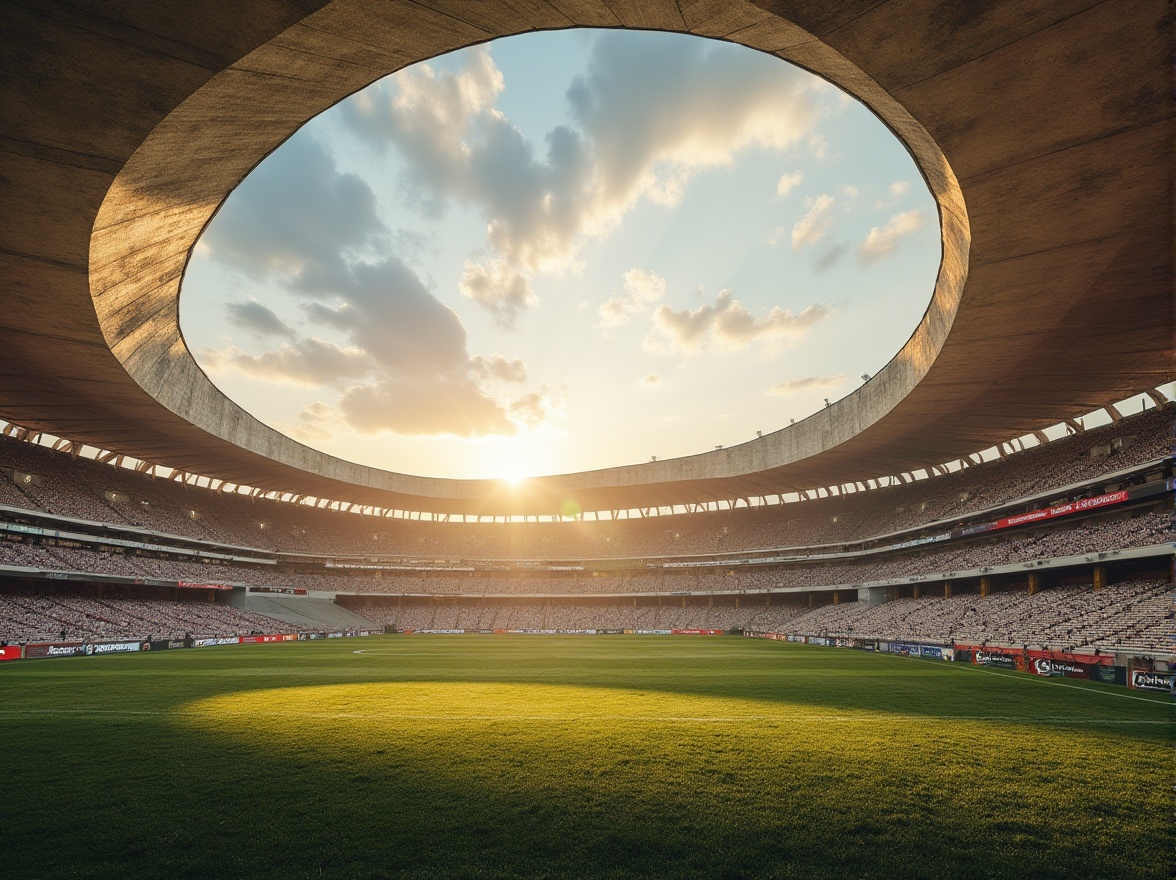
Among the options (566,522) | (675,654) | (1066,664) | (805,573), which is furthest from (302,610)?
(1066,664)

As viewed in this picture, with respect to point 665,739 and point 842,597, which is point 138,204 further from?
point 842,597

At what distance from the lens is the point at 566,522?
83.6m

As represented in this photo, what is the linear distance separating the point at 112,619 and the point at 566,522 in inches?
2084

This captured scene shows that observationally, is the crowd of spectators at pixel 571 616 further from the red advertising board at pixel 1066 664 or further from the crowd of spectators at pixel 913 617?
the red advertising board at pixel 1066 664

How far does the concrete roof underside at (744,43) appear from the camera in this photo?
11633mm

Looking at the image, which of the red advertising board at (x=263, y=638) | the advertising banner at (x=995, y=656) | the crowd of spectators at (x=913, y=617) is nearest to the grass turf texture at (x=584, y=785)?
the advertising banner at (x=995, y=656)

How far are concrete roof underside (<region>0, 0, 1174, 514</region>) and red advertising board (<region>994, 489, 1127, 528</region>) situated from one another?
6159mm

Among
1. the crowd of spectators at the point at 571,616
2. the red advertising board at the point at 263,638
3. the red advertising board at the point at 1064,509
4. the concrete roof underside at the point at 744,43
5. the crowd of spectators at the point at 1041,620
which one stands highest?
the concrete roof underside at the point at 744,43

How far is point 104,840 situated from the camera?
6.60 meters

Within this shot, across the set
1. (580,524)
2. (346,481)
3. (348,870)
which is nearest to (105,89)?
(348,870)

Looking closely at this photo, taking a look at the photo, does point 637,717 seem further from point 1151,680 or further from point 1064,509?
point 1064,509

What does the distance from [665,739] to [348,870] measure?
22.1ft

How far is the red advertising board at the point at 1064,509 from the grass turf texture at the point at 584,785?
1582cm

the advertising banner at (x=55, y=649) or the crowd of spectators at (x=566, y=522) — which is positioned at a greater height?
the crowd of spectators at (x=566, y=522)
